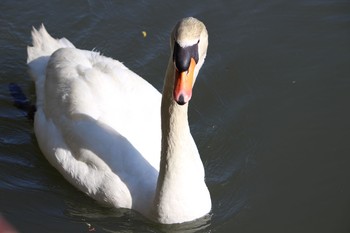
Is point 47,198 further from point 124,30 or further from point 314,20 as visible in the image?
point 314,20

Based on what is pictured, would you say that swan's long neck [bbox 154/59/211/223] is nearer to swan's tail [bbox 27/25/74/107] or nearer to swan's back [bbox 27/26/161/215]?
swan's back [bbox 27/26/161/215]

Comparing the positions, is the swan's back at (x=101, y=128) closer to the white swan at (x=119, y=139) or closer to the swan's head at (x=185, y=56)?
the white swan at (x=119, y=139)

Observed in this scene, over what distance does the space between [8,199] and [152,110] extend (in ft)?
6.27

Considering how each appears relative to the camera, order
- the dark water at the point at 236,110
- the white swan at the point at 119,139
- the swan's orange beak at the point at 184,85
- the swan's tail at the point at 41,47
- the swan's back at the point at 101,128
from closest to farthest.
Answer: the swan's orange beak at the point at 184,85 → the white swan at the point at 119,139 → the swan's back at the point at 101,128 → the dark water at the point at 236,110 → the swan's tail at the point at 41,47

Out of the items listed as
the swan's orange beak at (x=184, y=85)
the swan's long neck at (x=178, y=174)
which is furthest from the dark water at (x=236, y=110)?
the swan's orange beak at (x=184, y=85)

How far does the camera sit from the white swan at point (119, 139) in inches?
310

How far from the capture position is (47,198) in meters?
8.91

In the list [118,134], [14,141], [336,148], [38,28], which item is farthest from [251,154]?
[38,28]

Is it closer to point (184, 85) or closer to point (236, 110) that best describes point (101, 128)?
point (184, 85)

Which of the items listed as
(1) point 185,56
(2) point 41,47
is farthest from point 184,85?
(2) point 41,47

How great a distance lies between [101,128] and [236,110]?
2402 millimetres

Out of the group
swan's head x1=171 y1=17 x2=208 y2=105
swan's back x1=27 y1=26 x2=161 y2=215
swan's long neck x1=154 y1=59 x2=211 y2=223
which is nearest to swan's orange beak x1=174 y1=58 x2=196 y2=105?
swan's head x1=171 y1=17 x2=208 y2=105

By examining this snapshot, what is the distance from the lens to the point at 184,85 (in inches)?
261

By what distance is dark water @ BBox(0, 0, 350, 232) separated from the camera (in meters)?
8.71
